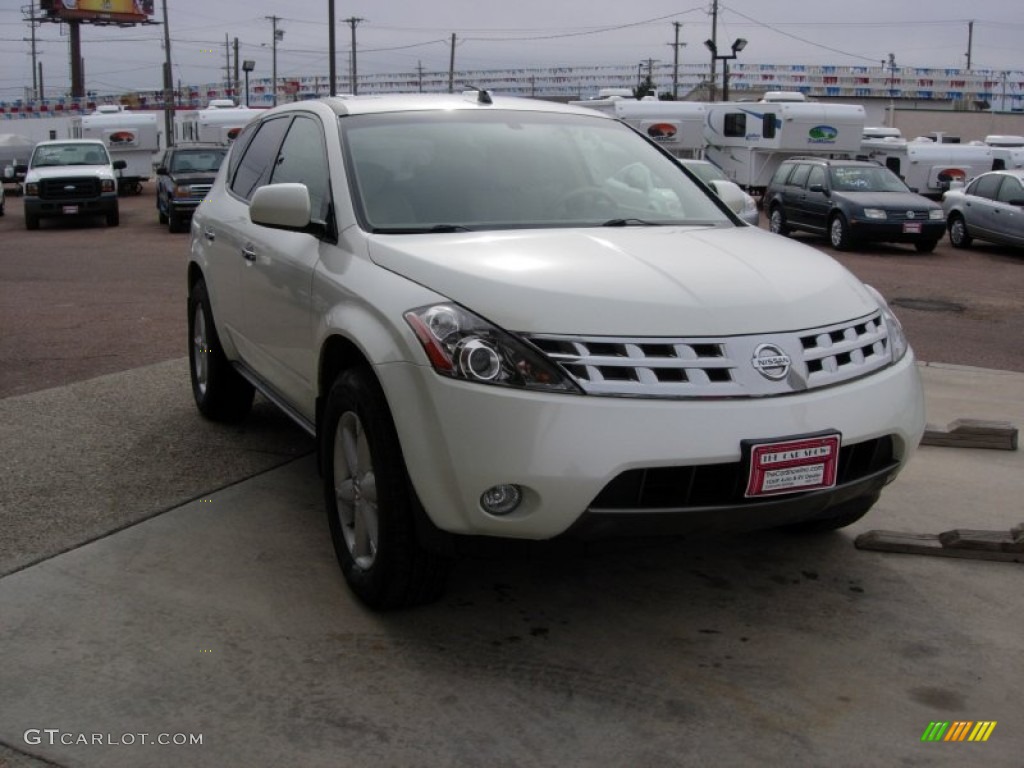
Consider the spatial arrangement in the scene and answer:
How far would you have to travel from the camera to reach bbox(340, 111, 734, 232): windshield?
14.4 ft

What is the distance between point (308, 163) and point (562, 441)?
2.27m

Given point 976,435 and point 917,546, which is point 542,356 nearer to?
point 917,546

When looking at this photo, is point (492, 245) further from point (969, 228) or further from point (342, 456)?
point (969, 228)

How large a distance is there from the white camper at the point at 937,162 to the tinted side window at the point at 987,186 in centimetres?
1127

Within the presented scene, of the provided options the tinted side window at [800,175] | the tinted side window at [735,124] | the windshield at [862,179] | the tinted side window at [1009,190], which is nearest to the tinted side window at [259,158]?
the windshield at [862,179]

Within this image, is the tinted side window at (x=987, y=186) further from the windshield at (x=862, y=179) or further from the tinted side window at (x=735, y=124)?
the tinted side window at (x=735, y=124)

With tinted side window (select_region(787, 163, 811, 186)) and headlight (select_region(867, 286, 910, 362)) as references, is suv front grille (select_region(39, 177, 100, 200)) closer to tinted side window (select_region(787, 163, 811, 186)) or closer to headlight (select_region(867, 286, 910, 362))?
tinted side window (select_region(787, 163, 811, 186))

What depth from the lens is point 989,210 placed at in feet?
64.7

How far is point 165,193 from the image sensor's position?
76.9ft

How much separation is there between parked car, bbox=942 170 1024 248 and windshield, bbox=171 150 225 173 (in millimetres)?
14224

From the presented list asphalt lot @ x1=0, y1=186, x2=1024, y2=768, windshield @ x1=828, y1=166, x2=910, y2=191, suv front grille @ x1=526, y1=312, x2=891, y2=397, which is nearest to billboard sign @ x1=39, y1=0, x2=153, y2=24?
windshield @ x1=828, y1=166, x2=910, y2=191

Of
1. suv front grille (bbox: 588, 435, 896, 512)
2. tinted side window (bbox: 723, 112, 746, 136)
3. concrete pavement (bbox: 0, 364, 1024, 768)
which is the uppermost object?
tinted side window (bbox: 723, 112, 746, 136)

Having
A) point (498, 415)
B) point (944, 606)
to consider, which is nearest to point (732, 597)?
point (944, 606)

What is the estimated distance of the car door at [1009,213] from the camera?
18922 mm
